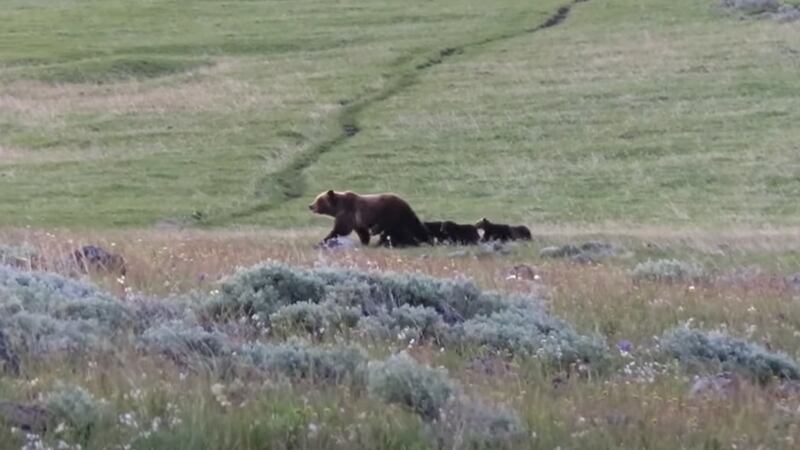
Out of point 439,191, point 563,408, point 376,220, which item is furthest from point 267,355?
point 439,191

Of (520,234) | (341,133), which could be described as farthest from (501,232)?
(341,133)

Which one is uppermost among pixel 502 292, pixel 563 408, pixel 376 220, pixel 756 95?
pixel 563 408

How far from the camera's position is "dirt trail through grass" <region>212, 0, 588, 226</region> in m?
33.4

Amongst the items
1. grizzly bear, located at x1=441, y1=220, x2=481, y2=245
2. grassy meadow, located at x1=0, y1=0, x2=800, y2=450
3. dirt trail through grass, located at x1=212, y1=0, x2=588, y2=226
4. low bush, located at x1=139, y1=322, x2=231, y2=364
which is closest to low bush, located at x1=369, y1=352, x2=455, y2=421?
grassy meadow, located at x1=0, y1=0, x2=800, y2=450

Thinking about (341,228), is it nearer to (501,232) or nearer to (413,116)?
(501,232)

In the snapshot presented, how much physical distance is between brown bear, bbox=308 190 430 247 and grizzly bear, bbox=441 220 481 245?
1.12 feet

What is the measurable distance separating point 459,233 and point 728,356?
15.0 metres

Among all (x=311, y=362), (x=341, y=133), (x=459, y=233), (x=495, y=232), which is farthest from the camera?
(x=341, y=133)

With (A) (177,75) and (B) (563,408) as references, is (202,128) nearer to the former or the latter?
(A) (177,75)

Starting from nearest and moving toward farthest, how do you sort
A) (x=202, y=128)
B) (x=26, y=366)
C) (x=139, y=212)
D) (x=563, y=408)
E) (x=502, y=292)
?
(x=563, y=408) → (x=26, y=366) → (x=502, y=292) → (x=139, y=212) → (x=202, y=128)

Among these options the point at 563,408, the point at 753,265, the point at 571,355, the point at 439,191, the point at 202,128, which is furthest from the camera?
the point at 202,128

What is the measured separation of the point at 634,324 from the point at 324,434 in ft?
13.8

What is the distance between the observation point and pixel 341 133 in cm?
4378

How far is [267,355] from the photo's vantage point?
788cm
